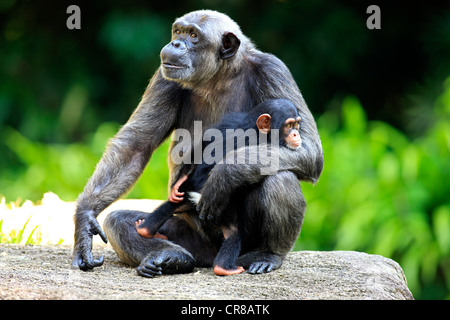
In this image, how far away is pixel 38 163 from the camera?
10.5 metres

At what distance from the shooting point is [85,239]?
15.9 feet

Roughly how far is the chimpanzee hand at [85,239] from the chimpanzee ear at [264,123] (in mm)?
1457

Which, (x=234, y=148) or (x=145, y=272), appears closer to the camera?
(x=145, y=272)

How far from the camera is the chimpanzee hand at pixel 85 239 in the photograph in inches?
187

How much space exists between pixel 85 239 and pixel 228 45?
1.96 m

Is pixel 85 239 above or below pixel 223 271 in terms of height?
above

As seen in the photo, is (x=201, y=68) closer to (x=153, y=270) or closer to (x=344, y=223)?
(x=153, y=270)

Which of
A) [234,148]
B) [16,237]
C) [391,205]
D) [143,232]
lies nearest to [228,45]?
[234,148]

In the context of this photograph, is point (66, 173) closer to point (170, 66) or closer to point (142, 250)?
point (142, 250)

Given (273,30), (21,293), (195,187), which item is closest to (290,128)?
(195,187)

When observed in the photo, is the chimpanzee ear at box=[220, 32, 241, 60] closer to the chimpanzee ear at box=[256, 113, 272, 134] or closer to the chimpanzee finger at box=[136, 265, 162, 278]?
the chimpanzee ear at box=[256, 113, 272, 134]

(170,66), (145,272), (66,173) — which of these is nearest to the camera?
(145,272)

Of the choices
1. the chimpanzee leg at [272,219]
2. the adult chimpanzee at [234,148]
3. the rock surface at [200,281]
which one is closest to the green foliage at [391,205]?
the rock surface at [200,281]

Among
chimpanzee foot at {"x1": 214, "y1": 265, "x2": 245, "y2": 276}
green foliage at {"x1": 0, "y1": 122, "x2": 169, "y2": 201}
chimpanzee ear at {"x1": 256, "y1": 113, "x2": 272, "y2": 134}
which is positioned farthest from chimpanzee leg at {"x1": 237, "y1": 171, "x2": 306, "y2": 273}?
green foliage at {"x1": 0, "y1": 122, "x2": 169, "y2": 201}
